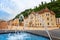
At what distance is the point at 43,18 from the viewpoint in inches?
149

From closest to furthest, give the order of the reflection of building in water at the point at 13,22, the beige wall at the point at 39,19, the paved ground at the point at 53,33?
the paved ground at the point at 53,33, the beige wall at the point at 39,19, the reflection of building in water at the point at 13,22

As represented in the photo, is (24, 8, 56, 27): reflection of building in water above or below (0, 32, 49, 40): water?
above

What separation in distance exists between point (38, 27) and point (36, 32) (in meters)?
0.13

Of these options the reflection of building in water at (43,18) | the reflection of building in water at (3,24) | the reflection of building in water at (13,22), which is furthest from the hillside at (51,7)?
the reflection of building in water at (3,24)

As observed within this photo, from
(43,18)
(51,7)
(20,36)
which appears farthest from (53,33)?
(20,36)

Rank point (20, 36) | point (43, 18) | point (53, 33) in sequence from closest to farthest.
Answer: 1. point (53, 33)
2. point (43, 18)
3. point (20, 36)

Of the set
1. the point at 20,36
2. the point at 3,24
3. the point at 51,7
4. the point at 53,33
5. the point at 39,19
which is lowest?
the point at 20,36

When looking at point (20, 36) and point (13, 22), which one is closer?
point (13, 22)

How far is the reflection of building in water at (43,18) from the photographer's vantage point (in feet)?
12.3

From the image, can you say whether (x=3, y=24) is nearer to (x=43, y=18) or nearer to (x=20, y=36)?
(x=20, y=36)

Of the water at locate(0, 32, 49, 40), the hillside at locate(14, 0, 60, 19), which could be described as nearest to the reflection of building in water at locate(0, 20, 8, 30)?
Answer: the water at locate(0, 32, 49, 40)

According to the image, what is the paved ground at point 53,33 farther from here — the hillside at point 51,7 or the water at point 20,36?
the hillside at point 51,7

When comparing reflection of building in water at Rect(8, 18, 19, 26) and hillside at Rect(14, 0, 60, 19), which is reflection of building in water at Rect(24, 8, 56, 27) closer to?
hillside at Rect(14, 0, 60, 19)

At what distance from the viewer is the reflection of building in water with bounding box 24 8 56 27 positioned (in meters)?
3.75
